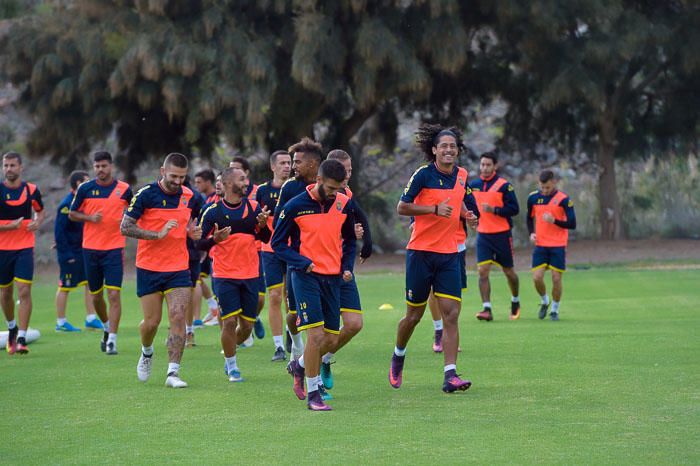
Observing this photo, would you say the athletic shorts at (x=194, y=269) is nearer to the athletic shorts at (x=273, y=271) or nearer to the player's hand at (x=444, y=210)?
the athletic shorts at (x=273, y=271)

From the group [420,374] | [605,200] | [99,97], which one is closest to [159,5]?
[99,97]

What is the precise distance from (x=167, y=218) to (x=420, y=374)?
9.63 feet

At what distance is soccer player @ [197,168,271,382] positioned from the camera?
11.7 meters

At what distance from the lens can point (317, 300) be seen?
988 cm

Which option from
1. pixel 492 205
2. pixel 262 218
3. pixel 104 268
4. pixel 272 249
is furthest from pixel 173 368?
pixel 492 205

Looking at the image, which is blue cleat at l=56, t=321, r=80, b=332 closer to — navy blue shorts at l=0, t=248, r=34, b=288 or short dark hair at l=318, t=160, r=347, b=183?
navy blue shorts at l=0, t=248, r=34, b=288

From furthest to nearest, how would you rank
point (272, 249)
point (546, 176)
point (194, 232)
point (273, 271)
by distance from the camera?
point (546, 176)
point (273, 271)
point (194, 232)
point (272, 249)

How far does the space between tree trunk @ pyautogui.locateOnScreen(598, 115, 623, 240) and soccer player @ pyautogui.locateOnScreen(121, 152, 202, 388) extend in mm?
23707

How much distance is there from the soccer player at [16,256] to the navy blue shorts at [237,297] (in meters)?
3.71

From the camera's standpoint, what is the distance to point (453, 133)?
1112 cm

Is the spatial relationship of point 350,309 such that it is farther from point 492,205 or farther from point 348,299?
point 492,205

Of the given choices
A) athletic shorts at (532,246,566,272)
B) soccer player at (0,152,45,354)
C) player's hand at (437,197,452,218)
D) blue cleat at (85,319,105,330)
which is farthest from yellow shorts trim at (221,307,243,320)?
athletic shorts at (532,246,566,272)

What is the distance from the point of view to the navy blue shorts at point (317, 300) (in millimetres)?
9852

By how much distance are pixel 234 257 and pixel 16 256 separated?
4167 millimetres
